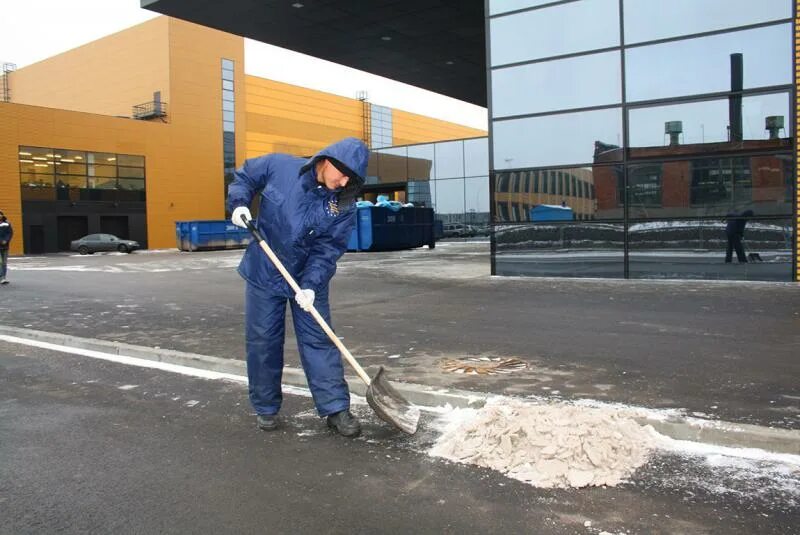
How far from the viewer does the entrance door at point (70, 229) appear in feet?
123

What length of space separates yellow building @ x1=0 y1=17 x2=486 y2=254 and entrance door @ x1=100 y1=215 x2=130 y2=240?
0.06 meters

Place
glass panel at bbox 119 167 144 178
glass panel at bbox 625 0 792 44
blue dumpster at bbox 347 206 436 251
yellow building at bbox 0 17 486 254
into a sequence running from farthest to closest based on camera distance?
1. glass panel at bbox 119 167 144 178
2. yellow building at bbox 0 17 486 254
3. blue dumpster at bbox 347 206 436 251
4. glass panel at bbox 625 0 792 44

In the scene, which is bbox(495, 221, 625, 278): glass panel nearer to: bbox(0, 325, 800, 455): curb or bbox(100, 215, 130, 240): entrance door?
bbox(0, 325, 800, 455): curb

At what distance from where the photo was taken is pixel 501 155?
14.5 m

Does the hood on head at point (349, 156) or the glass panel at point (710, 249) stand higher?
the hood on head at point (349, 156)

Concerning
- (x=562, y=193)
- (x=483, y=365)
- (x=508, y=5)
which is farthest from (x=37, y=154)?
(x=483, y=365)

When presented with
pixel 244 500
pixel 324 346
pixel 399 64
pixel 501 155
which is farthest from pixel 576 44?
pixel 244 500

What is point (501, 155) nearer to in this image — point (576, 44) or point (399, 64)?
point (576, 44)

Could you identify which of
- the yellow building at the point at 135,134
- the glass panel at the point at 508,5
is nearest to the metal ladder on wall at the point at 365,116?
the yellow building at the point at 135,134

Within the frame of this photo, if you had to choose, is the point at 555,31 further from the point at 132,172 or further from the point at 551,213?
the point at 132,172

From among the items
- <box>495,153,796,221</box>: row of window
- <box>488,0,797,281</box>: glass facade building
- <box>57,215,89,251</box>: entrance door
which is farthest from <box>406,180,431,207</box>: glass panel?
<box>495,153,796,221</box>: row of window

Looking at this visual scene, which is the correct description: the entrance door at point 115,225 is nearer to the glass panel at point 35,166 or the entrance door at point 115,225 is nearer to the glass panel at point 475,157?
the glass panel at point 35,166

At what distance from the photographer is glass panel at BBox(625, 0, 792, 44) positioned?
38.9 feet

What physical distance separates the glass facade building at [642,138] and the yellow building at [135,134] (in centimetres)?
3132
